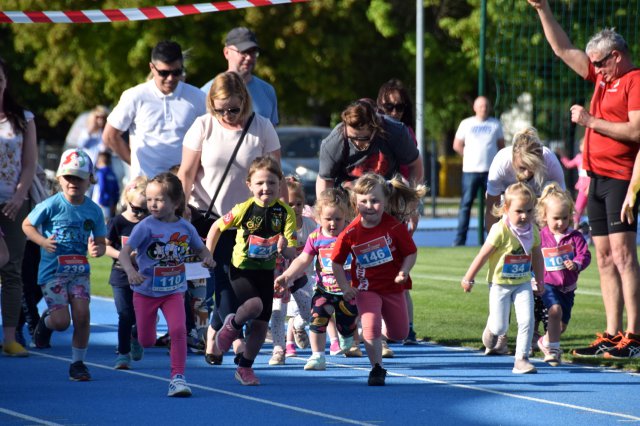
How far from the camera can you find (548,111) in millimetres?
29438

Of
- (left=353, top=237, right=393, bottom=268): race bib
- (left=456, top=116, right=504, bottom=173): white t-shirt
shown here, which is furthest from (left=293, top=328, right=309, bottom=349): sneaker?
(left=456, top=116, right=504, bottom=173): white t-shirt

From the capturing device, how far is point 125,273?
961 cm

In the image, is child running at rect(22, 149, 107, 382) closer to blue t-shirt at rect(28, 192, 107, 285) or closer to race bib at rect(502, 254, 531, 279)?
blue t-shirt at rect(28, 192, 107, 285)

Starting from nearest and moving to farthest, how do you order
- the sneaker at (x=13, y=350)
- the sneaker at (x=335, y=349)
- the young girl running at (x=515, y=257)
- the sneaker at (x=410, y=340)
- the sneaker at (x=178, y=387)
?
1. the sneaker at (x=178, y=387)
2. the young girl running at (x=515, y=257)
3. the sneaker at (x=13, y=350)
4. the sneaker at (x=335, y=349)
5. the sneaker at (x=410, y=340)

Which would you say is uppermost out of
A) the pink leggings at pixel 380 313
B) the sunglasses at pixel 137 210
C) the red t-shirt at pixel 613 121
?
the red t-shirt at pixel 613 121

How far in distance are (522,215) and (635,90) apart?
130 cm

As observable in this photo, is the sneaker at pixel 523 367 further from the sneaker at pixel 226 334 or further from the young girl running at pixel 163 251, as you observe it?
the young girl running at pixel 163 251

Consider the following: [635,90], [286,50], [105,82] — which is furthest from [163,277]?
[105,82]

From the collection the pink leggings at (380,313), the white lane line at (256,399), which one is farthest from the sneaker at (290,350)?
the pink leggings at (380,313)

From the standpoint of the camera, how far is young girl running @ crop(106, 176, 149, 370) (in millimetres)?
9430

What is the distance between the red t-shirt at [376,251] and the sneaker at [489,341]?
134cm

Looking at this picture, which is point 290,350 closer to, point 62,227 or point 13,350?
point 13,350

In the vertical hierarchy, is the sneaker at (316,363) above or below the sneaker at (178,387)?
below

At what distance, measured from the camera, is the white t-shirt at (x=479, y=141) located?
20.5 meters
